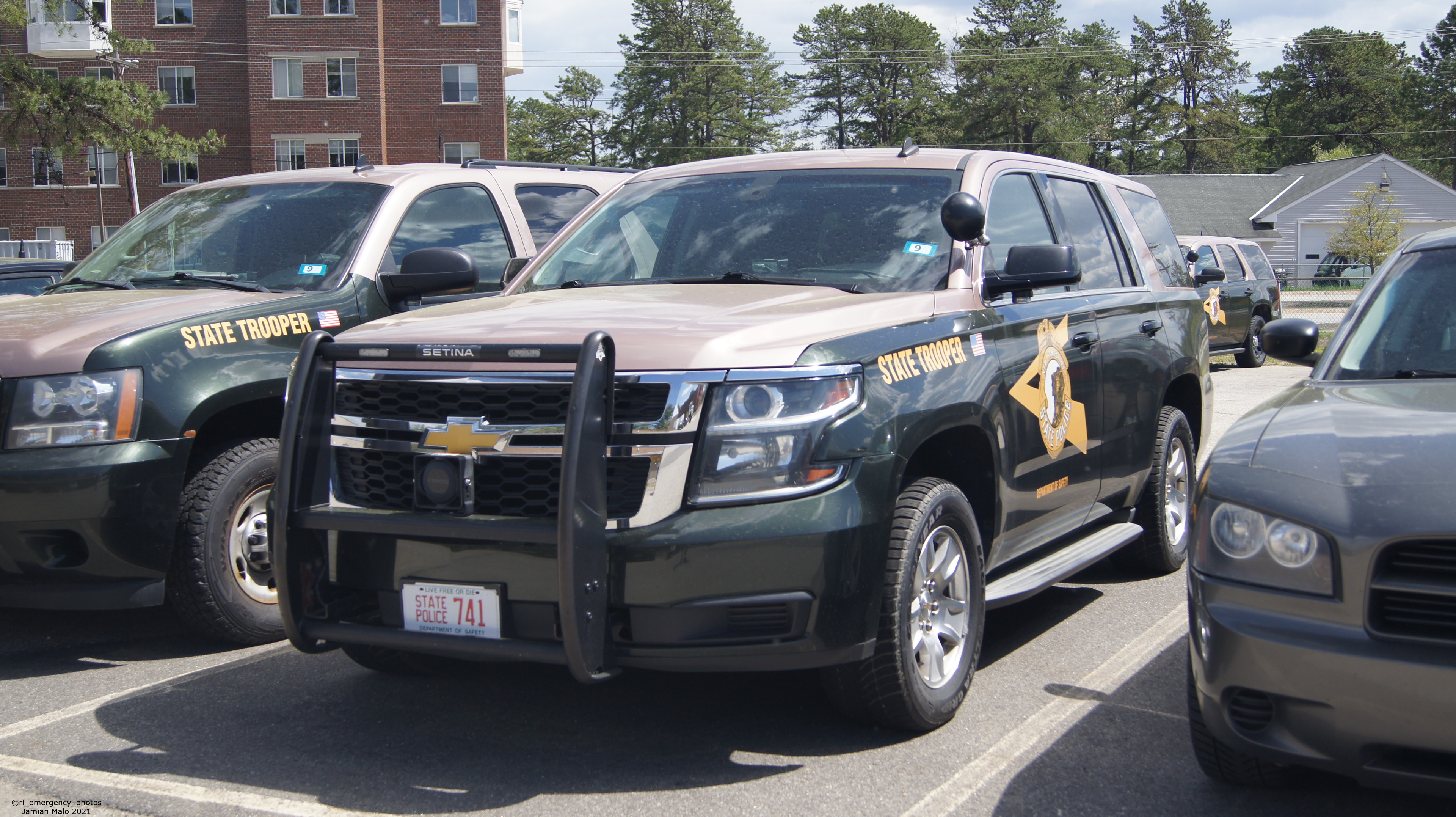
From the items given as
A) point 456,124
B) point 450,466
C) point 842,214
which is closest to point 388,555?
point 450,466

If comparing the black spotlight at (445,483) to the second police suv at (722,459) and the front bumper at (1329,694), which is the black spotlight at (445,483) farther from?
the front bumper at (1329,694)

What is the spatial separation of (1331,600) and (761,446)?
1.46 metres

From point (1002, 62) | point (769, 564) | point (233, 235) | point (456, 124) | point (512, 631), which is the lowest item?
point (512, 631)

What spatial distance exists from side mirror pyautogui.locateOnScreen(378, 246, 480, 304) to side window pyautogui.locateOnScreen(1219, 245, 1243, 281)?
1563 cm

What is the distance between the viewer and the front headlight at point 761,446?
344cm

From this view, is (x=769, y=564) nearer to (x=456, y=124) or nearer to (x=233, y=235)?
(x=233, y=235)

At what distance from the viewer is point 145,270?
21.0 feet

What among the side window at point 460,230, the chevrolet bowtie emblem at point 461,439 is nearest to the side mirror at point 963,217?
the chevrolet bowtie emblem at point 461,439

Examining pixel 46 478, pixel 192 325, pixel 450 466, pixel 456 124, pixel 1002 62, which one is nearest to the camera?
A: pixel 450 466

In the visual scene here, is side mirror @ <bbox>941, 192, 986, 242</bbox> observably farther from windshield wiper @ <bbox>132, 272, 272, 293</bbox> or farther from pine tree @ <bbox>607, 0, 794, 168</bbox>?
pine tree @ <bbox>607, 0, 794, 168</bbox>

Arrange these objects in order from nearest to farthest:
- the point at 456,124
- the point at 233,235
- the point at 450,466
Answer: the point at 450,466 → the point at 233,235 → the point at 456,124

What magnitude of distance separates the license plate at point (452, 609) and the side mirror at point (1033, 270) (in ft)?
7.13

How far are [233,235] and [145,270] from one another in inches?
19.0

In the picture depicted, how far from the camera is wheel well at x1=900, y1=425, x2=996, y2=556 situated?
4281 mm
